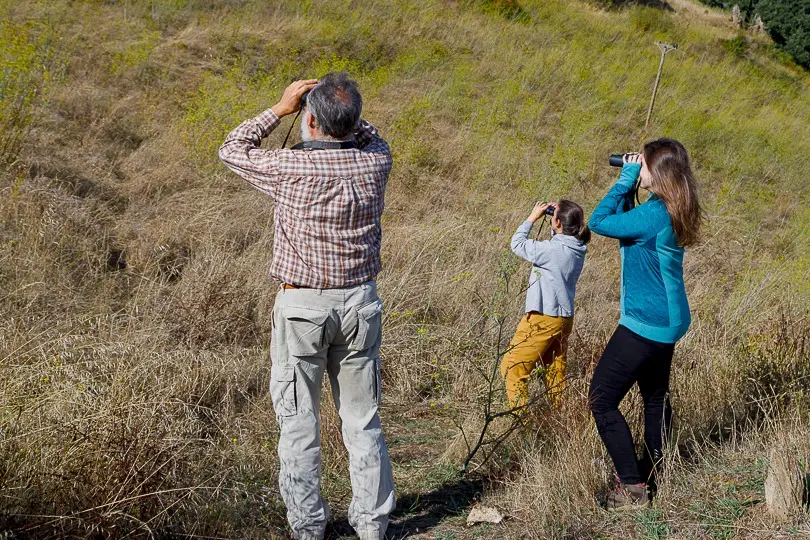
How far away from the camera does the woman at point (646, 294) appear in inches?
127

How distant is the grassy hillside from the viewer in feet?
10.5

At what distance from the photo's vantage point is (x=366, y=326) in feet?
9.70

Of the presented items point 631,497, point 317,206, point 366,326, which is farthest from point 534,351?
point 317,206

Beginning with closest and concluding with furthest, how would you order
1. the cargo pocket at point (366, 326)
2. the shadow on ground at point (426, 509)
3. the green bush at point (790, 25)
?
the cargo pocket at point (366, 326) → the shadow on ground at point (426, 509) → the green bush at point (790, 25)

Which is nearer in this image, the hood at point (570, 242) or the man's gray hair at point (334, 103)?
the man's gray hair at point (334, 103)

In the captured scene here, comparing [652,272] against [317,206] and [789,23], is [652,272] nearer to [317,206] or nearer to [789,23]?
[317,206]

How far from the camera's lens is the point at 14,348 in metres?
3.89

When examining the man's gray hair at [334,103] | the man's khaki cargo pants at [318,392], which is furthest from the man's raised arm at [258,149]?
the man's khaki cargo pants at [318,392]

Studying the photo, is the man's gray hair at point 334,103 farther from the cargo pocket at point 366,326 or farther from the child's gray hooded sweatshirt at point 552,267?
the child's gray hooded sweatshirt at point 552,267

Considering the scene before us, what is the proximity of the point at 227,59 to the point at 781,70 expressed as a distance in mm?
14581

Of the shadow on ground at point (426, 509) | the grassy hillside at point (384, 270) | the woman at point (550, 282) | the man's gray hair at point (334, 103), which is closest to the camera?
the man's gray hair at point (334, 103)

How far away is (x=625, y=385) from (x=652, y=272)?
1.64ft

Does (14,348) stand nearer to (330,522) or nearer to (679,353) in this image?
(330,522)

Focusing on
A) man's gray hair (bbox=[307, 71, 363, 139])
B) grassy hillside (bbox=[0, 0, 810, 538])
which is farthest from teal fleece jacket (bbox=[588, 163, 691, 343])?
man's gray hair (bbox=[307, 71, 363, 139])
